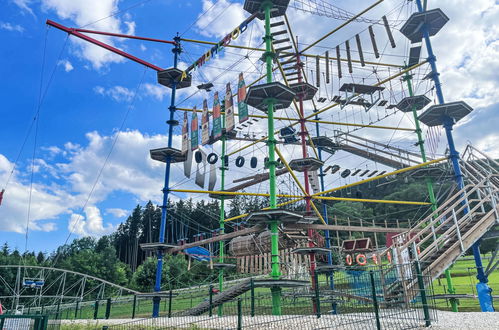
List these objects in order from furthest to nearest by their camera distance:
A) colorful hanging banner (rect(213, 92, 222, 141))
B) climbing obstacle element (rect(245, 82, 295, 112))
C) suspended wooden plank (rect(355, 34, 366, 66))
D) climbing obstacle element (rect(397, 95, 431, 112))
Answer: climbing obstacle element (rect(397, 95, 431, 112)) → colorful hanging banner (rect(213, 92, 222, 141)) → suspended wooden plank (rect(355, 34, 366, 66)) → climbing obstacle element (rect(245, 82, 295, 112))

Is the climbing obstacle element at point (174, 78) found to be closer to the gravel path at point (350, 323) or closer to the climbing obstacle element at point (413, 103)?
the climbing obstacle element at point (413, 103)

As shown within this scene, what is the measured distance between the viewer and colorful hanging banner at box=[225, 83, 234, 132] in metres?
21.3

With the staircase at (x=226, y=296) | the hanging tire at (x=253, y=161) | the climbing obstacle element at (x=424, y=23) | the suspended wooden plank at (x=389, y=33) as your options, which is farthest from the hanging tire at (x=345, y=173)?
the staircase at (x=226, y=296)

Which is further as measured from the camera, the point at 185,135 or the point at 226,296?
the point at 185,135

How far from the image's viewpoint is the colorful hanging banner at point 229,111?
21312mm

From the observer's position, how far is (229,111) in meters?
21.8

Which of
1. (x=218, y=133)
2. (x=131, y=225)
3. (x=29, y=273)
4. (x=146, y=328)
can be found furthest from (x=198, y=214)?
Answer: (x=146, y=328)

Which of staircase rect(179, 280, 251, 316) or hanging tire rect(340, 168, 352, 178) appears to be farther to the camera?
Answer: hanging tire rect(340, 168, 352, 178)

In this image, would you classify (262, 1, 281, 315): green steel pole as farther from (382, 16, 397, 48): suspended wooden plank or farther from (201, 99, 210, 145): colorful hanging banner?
(382, 16, 397, 48): suspended wooden plank

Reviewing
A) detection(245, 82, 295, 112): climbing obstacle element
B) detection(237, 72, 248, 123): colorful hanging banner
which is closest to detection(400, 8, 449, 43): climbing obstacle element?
detection(245, 82, 295, 112): climbing obstacle element

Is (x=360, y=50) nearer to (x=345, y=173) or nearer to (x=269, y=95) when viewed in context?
(x=269, y=95)

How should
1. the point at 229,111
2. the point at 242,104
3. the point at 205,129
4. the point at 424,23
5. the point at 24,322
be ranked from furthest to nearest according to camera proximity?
the point at 205,129, the point at 424,23, the point at 229,111, the point at 242,104, the point at 24,322

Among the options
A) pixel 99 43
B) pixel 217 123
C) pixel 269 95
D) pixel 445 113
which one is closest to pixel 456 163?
pixel 445 113

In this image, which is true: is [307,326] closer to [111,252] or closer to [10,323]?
[10,323]
